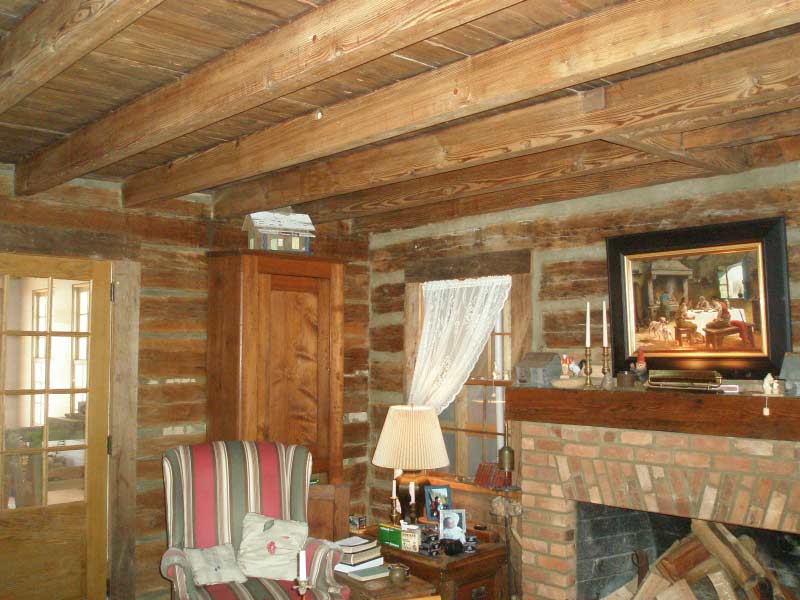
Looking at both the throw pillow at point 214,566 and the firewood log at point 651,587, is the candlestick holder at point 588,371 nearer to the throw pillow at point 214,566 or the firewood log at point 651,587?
the firewood log at point 651,587

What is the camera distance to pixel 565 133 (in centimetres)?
319

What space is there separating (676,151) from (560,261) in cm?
133

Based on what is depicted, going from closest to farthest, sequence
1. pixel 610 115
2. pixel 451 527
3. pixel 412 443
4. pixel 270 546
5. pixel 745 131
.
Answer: pixel 610 115 → pixel 745 131 → pixel 270 546 → pixel 412 443 → pixel 451 527

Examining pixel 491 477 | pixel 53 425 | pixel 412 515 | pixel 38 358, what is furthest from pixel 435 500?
pixel 38 358

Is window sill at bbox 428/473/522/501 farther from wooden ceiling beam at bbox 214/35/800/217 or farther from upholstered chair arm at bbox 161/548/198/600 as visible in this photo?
wooden ceiling beam at bbox 214/35/800/217

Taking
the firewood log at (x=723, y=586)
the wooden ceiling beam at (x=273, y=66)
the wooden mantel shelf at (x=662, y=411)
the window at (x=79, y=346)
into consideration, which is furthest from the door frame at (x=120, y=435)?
the firewood log at (x=723, y=586)

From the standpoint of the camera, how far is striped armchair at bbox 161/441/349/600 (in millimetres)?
3523

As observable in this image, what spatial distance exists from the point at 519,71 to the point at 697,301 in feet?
6.42

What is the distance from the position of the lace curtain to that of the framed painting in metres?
0.91

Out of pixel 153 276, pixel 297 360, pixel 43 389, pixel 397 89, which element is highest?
pixel 397 89

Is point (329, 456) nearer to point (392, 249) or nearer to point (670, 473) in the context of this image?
point (392, 249)

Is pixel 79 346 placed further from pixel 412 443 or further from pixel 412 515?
pixel 412 515

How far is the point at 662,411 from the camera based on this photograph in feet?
12.3

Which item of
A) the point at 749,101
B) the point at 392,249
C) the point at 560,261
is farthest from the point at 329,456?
the point at 749,101
